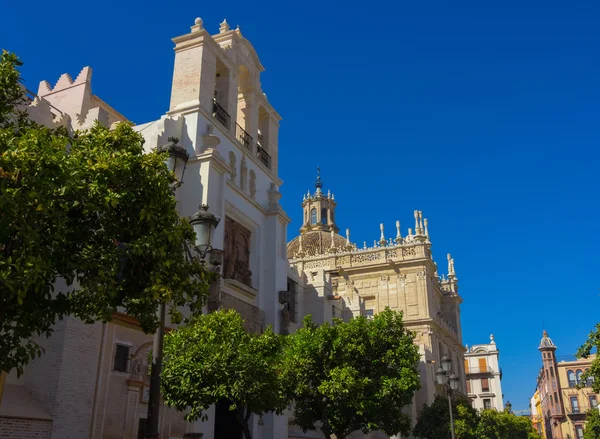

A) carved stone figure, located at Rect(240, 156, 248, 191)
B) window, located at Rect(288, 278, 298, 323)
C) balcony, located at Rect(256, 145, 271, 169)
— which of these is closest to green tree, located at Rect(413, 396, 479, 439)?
window, located at Rect(288, 278, 298, 323)

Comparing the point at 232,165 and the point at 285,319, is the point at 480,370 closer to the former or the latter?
the point at 285,319

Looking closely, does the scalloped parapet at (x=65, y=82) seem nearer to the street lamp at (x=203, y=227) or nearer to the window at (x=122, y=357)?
the window at (x=122, y=357)

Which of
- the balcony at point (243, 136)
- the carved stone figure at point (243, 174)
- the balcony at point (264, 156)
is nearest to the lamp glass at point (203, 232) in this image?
the carved stone figure at point (243, 174)

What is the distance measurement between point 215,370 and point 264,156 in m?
14.5

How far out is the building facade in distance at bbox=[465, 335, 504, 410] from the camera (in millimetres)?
79625

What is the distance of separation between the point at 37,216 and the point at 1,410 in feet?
21.9

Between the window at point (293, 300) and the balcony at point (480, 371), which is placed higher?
the balcony at point (480, 371)

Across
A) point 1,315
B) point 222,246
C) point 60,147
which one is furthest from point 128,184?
point 222,246

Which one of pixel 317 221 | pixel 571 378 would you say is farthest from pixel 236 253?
pixel 571 378

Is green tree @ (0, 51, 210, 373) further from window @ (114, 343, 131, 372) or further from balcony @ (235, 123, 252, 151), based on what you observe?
balcony @ (235, 123, 252, 151)

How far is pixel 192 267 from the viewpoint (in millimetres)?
9398

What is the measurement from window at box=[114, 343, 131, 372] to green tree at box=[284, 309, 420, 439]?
542 cm

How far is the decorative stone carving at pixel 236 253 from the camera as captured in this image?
21.5 m

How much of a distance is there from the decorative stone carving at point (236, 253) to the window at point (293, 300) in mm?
2632
